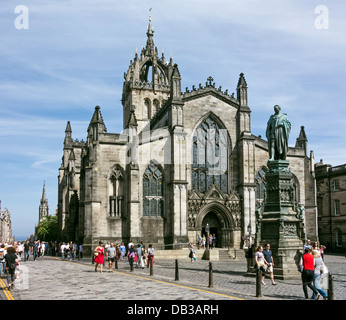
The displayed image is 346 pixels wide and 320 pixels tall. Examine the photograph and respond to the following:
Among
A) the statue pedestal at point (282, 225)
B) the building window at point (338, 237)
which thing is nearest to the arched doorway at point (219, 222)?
the building window at point (338, 237)

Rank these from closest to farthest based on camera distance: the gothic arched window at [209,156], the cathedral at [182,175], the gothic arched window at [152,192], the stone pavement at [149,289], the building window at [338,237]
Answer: the stone pavement at [149,289], the cathedral at [182,175], the gothic arched window at [152,192], the gothic arched window at [209,156], the building window at [338,237]

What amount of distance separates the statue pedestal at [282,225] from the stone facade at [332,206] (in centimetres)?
3009

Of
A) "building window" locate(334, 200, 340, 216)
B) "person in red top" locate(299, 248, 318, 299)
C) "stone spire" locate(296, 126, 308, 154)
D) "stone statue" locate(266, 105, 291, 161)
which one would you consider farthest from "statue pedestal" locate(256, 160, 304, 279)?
"building window" locate(334, 200, 340, 216)

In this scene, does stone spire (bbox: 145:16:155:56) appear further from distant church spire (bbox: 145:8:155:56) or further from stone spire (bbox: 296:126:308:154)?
stone spire (bbox: 296:126:308:154)

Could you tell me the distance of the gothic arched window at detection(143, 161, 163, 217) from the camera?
1467 inches

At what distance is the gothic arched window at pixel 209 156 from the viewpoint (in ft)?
129

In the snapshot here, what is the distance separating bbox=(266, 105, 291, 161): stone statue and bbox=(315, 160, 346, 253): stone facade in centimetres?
3071

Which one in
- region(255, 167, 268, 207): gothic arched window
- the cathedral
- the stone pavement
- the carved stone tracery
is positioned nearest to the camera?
the stone pavement

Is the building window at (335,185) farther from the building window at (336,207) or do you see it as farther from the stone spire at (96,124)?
the stone spire at (96,124)

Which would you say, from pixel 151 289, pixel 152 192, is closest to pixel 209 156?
pixel 152 192

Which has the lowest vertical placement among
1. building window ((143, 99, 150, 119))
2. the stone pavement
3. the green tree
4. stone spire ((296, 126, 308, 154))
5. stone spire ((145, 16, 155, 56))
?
the green tree

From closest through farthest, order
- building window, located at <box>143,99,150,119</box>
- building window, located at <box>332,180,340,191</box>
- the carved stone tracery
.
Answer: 1. the carved stone tracery
2. building window, located at <box>332,180,340,191</box>
3. building window, located at <box>143,99,150,119</box>
